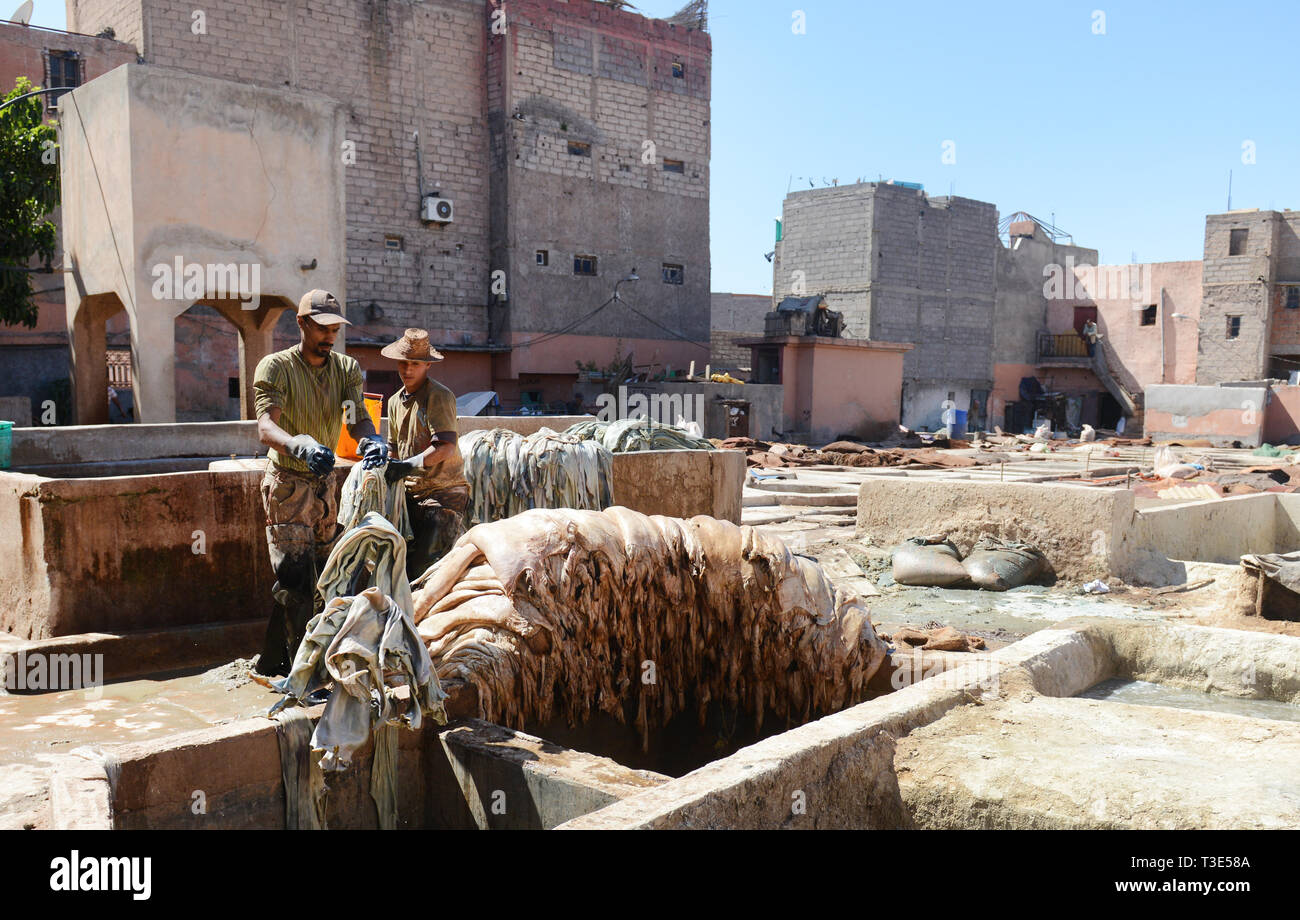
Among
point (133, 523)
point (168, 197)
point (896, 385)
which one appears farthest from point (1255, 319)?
point (133, 523)

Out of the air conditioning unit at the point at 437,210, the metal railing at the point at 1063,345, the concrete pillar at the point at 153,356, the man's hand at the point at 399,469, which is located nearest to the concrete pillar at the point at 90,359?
the concrete pillar at the point at 153,356

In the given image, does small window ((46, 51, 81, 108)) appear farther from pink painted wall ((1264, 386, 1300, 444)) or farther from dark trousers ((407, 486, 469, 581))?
pink painted wall ((1264, 386, 1300, 444))

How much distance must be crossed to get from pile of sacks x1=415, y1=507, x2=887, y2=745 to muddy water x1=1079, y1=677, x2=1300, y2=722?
113cm

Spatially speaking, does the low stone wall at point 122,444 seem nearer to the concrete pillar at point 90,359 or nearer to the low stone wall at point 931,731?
the low stone wall at point 931,731

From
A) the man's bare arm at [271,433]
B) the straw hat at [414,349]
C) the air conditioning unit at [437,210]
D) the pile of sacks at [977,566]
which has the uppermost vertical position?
the air conditioning unit at [437,210]

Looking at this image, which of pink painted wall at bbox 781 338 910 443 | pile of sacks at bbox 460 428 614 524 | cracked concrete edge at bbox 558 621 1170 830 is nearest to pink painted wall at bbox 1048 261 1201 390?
pink painted wall at bbox 781 338 910 443

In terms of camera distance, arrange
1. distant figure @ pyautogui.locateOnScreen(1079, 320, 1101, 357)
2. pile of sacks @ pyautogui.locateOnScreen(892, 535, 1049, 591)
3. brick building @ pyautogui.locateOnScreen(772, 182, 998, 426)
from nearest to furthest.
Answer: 1. pile of sacks @ pyautogui.locateOnScreen(892, 535, 1049, 591)
2. brick building @ pyautogui.locateOnScreen(772, 182, 998, 426)
3. distant figure @ pyautogui.locateOnScreen(1079, 320, 1101, 357)

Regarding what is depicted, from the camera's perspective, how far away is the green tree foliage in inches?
581

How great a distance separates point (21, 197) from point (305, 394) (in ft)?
41.0

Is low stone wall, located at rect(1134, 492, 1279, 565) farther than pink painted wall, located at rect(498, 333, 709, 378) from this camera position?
No

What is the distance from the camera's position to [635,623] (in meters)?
4.88

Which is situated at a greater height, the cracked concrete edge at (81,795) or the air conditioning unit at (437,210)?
the air conditioning unit at (437,210)

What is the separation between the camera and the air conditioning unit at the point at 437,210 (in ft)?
87.9

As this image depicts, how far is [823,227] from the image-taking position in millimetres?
38594
